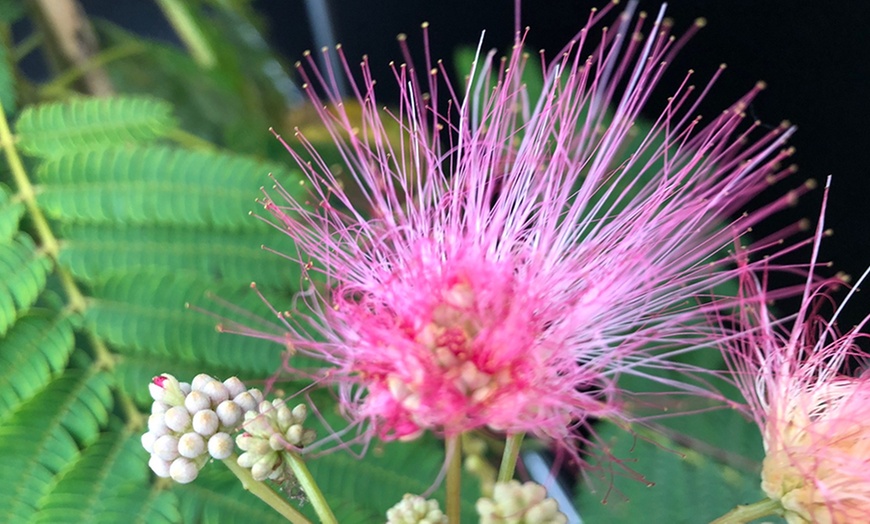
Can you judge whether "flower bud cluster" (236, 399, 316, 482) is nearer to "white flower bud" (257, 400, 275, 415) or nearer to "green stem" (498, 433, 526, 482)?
"white flower bud" (257, 400, 275, 415)

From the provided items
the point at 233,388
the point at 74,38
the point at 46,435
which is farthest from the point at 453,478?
the point at 74,38

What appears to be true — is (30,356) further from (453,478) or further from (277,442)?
(453,478)

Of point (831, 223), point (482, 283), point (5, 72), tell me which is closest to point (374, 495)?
point (482, 283)

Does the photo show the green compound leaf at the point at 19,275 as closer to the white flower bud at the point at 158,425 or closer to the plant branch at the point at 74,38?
the white flower bud at the point at 158,425

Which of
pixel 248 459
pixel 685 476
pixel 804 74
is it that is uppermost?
pixel 804 74

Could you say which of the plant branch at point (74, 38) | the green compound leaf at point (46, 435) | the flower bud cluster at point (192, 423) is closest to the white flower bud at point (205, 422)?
the flower bud cluster at point (192, 423)

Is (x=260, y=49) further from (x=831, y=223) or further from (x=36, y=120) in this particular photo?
(x=831, y=223)

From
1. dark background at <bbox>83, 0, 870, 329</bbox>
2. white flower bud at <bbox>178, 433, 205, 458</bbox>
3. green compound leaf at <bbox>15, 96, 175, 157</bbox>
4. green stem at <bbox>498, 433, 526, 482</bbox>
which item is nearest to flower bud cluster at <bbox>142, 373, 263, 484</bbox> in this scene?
white flower bud at <bbox>178, 433, 205, 458</bbox>
